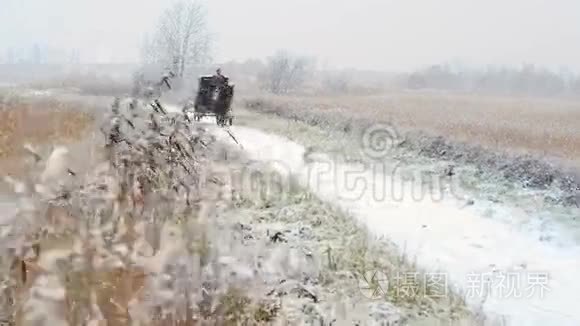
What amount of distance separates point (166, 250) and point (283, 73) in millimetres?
52390

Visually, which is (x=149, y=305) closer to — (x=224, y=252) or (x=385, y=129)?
(x=224, y=252)

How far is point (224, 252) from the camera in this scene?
4.30 meters

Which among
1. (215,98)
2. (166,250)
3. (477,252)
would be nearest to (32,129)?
(477,252)

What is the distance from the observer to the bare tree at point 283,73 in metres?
54.1

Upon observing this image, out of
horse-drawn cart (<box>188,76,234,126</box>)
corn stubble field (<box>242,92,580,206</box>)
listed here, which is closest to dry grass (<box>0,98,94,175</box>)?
horse-drawn cart (<box>188,76,234,126</box>)

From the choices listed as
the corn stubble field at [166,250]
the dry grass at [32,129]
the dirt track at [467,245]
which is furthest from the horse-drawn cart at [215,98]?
the corn stubble field at [166,250]

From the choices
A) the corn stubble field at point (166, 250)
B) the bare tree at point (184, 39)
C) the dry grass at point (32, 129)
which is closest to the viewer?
the corn stubble field at point (166, 250)

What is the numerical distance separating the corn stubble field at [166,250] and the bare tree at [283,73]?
157 ft

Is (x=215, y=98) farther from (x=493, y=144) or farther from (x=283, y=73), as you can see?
(x=283, y=73)

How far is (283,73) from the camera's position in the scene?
5447cm

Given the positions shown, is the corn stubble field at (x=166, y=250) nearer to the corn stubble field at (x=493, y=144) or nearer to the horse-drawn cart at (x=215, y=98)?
the corn stubble field at (x=493, y=144)

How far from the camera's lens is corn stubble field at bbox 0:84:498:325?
2949 mm

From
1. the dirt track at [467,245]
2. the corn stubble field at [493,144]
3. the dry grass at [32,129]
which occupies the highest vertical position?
the corn stubble field at [493,144]

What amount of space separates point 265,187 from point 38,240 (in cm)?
513
